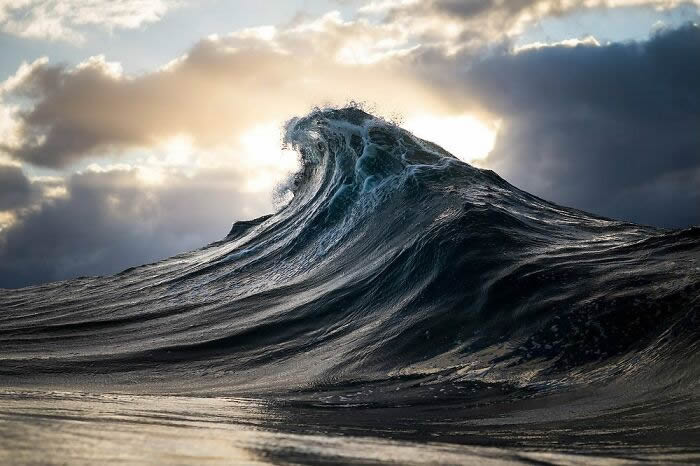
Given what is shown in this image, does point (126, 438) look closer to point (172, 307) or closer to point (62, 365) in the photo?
point (62, 365)

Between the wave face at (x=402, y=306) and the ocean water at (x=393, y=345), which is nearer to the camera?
the ocean water at (x=393, y=345)

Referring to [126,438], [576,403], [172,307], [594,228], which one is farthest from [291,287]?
[126,438]

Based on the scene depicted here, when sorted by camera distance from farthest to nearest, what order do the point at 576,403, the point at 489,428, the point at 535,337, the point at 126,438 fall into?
the point at 535,337, the point at 576,403, the point at 489,428, the point at 126,438

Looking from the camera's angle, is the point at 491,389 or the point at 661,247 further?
the point at 661,247

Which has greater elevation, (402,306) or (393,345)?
(402,306)

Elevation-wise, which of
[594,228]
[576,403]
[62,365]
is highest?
[594,228]
